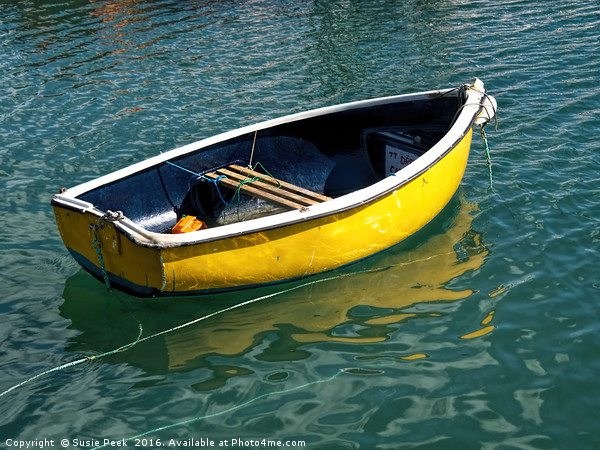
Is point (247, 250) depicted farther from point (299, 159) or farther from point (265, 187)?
point (299, 159)

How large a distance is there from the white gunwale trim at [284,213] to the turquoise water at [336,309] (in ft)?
3.09

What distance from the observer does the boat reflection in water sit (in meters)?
6.41

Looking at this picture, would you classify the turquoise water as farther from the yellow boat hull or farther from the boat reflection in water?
the yellow boat hull

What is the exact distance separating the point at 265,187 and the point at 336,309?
1872 mm

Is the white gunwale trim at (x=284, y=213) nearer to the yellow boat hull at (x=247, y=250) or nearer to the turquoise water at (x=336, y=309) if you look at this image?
the yellow boat hull at (x=247, y=250)

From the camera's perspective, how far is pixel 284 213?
6.64 meters

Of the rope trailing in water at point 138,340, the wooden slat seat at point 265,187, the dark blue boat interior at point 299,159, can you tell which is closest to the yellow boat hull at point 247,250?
the rope trailing in water at point 138,340

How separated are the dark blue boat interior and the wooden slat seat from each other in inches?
7.1

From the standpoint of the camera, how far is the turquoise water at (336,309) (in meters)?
5.49

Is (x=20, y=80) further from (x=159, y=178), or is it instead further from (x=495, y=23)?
(x=495, y=23)

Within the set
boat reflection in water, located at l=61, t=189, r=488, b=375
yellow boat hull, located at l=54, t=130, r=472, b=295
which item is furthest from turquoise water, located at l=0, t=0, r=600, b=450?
yellow boat hull, located at l=54, t=130, r=472, b=295

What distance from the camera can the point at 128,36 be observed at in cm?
1648

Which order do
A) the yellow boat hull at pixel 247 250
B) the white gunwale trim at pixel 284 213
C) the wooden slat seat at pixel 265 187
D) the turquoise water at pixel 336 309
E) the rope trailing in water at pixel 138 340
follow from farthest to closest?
the wooden slat seat at pixel 265 187 → the yellow boat hull at pixel 247 250 → the white gunwale trim at pixel 284 213 → the rope trailing in water at pixel 138 340 → the turquoise water at pixel 336 309

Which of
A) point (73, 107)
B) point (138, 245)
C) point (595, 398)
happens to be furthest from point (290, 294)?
point (73, 107)
